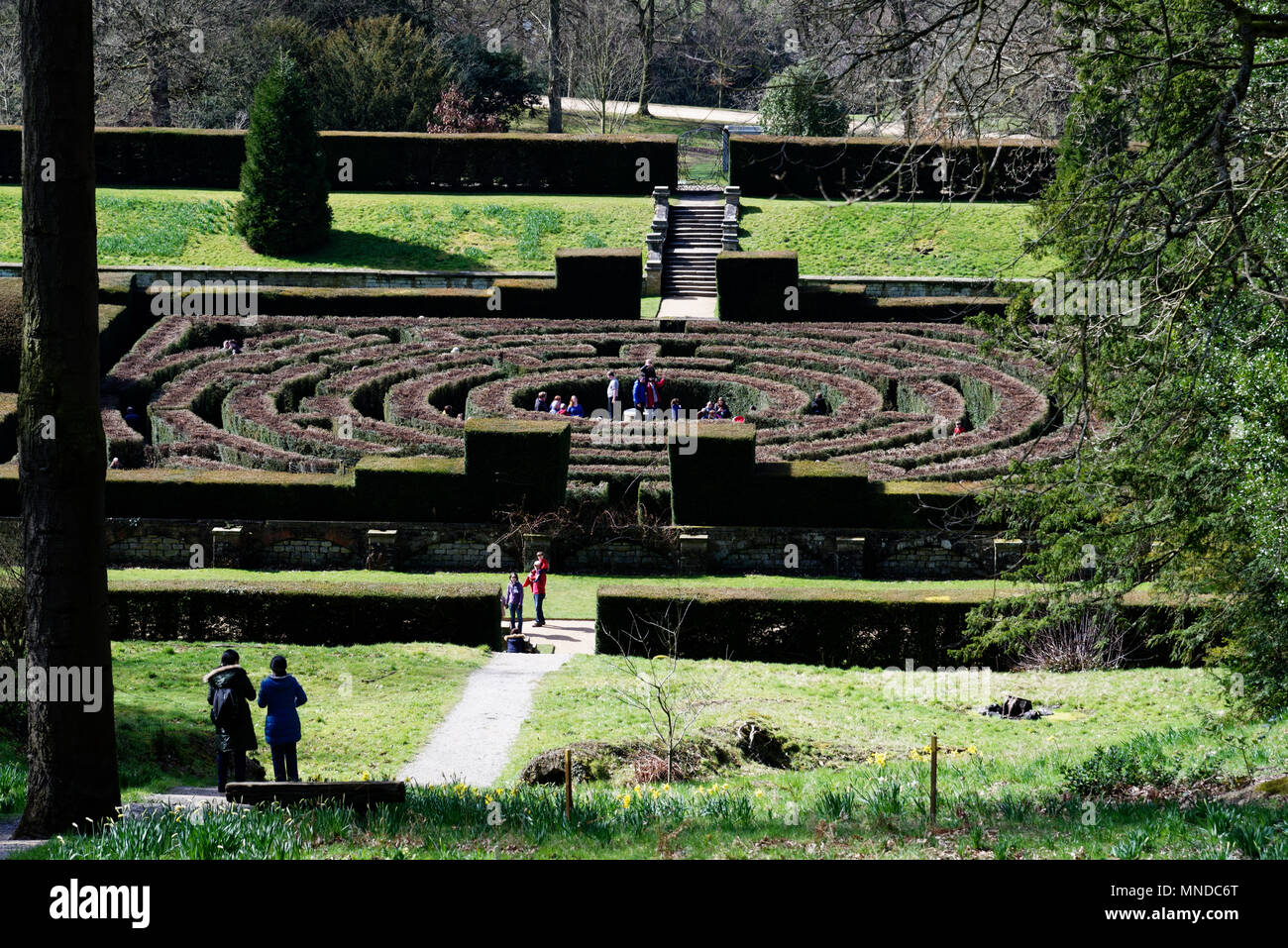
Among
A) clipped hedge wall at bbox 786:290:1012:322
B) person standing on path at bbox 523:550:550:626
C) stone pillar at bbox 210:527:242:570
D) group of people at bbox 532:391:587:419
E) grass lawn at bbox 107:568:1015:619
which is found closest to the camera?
grass lawn at bbox 107:568:1015:619

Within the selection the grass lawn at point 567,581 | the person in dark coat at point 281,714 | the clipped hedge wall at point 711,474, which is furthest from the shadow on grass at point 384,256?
the person in dark coat at point 281,714

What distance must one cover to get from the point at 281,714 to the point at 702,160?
4930cm

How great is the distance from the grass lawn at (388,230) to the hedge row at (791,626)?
2496 centimetres

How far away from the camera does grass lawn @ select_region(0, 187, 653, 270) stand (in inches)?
1636

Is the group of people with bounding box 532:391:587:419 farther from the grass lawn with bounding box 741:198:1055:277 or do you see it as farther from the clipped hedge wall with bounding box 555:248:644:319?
the grass lawn with bounding box 741:198:1055:277

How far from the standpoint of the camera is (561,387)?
1207 inches

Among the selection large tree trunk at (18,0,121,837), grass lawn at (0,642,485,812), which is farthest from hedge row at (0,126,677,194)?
large tree trunk at (18,0,121,837)

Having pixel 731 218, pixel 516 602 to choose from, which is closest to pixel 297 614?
pixel 516 602

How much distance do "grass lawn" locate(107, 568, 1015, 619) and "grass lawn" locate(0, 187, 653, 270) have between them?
2106cm

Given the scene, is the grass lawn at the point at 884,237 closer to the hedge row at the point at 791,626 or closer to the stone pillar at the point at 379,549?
the stone pillar at the point at 379,549

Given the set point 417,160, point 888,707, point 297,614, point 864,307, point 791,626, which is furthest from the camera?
point 417,160

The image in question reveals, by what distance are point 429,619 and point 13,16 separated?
136 ft

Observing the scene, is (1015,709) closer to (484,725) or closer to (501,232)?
(484,725)

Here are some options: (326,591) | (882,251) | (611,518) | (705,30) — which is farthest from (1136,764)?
(705,30)
